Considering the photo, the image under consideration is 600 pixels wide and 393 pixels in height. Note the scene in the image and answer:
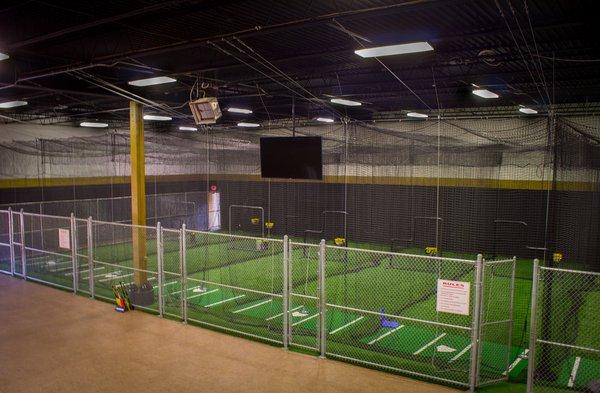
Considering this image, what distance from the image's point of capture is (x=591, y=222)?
12805 millimetres

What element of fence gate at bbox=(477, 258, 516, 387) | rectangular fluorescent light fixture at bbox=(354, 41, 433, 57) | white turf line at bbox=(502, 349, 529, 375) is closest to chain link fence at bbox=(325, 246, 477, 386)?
fence gate at bbox=(477, 258, 516, 387)

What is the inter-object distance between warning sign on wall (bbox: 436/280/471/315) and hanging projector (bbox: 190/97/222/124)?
17.0 ft

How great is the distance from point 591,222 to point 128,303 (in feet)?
38.7

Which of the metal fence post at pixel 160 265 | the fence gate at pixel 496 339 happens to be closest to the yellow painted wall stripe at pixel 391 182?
the fence gate at pixel 496 339

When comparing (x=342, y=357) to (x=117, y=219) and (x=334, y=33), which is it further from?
(x=117, y=219)

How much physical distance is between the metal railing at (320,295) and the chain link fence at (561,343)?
1.85 ft

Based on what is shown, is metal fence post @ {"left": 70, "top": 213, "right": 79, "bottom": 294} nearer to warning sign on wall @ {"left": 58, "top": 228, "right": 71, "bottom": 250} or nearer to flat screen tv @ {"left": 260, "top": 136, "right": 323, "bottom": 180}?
warning sign on wall @ {"left": 58, "top": 228, "right": 71, "bottom": 250}

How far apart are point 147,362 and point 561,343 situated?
5814mm

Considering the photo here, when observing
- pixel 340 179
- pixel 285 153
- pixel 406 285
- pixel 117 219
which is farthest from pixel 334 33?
pixel 117 219

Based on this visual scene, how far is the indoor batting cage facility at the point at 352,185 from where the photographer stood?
7.05 meters

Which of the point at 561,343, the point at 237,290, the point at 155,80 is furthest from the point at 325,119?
the point at 561,343

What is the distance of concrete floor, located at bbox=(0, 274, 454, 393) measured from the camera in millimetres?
6266

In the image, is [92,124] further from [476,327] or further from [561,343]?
[561,343]

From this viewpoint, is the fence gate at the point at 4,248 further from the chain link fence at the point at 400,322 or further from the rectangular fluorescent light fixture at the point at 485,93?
the rectangular fluorescent light fixture at the point at 485,93
